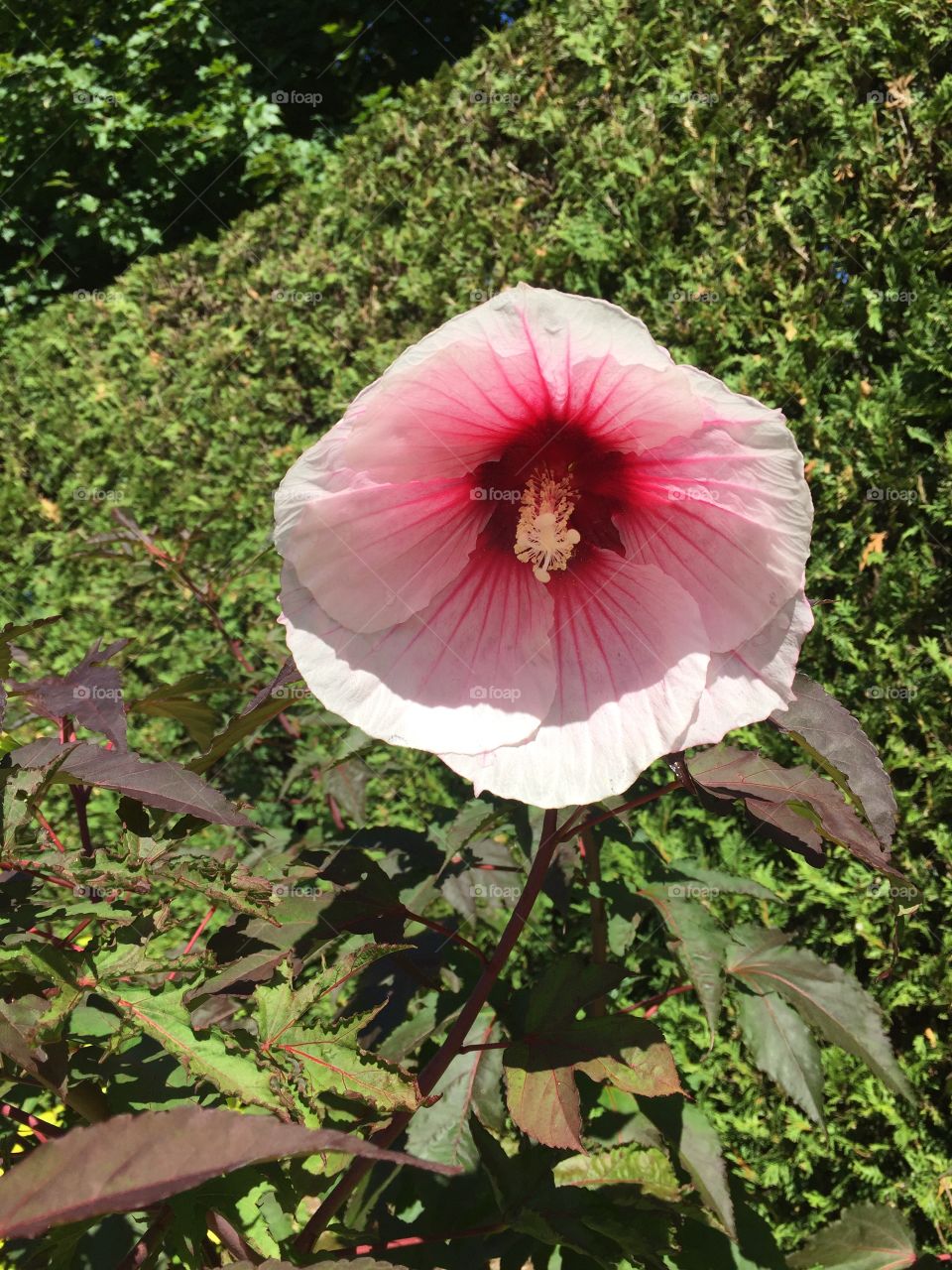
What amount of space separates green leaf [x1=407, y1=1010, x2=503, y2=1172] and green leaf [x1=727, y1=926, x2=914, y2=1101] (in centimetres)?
46

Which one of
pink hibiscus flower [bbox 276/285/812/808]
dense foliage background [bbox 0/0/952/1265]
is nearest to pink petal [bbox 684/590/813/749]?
pink hibiscus flower [bbox 276/285/812/808]

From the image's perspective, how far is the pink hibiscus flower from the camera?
0.90 m

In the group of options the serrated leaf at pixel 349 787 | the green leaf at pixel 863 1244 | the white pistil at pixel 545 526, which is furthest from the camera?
the serrated leaf at pixel 349 787

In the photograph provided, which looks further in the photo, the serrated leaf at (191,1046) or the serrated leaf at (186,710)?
the serrated leaf at (186,710)

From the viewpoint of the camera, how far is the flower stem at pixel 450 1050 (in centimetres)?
99

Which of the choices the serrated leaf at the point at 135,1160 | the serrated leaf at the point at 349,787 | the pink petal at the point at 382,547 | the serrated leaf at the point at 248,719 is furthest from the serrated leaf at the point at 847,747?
the serrated leaf at the point at 349,787

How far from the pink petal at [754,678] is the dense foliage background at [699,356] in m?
0.83

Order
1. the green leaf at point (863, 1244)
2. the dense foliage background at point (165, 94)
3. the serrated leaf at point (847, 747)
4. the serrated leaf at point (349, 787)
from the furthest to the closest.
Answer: the dense foliage background at point (165, 94), the serrated leaf at point (349, 787), the green leaf at point (863, 1244), the serrated leaf at point (847, 747)

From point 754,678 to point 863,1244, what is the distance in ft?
4.30

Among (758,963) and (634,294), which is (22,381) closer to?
(634,294)

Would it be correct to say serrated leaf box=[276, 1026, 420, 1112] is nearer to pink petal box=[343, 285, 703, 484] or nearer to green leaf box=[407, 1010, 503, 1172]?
green leaf box=[407, 1010, 503, 1172]

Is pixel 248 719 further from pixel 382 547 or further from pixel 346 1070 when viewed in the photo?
pixel 346 1070

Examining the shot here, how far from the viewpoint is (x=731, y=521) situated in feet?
3.18

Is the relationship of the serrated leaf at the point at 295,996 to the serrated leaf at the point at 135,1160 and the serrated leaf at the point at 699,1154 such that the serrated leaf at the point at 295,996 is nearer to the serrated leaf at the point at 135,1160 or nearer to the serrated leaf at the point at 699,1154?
the serrated leaf at the point at 135,1160
